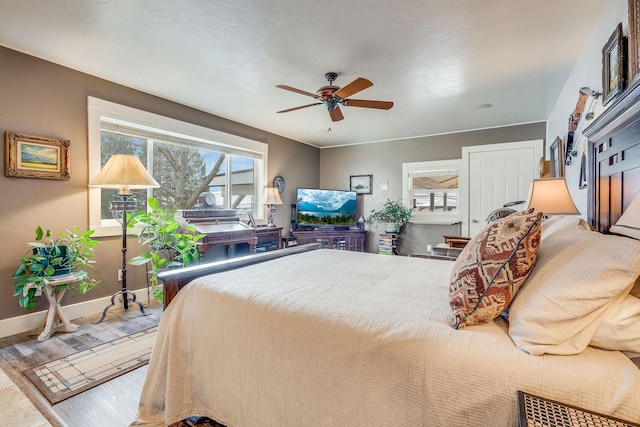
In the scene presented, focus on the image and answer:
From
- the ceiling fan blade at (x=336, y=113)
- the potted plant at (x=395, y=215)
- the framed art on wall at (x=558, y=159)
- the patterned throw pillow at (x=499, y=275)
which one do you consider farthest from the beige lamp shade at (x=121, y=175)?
the framed art on wall at (x=558, y=159)

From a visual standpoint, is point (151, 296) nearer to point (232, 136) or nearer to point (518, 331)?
point (232, 136)

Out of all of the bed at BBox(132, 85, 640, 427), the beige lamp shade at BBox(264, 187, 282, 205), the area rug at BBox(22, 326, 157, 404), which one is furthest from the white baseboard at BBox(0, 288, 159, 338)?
the beige lamp shade at BBox(264, 187, 282, 205)

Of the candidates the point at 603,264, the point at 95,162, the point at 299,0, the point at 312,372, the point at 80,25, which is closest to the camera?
the point at 603,264

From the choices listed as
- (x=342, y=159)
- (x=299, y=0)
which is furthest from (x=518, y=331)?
(x=342, y=159)

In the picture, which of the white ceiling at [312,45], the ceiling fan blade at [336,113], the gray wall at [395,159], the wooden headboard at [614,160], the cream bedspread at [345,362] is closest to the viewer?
the cream bedspread at [345,362]

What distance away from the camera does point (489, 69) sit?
9.18 ft

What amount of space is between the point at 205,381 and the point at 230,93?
120 inches

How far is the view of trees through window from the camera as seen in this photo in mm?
3379

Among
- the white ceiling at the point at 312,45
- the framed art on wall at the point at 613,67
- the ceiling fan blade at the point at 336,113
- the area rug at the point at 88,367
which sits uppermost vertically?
the white ceiling at the point at 312,45

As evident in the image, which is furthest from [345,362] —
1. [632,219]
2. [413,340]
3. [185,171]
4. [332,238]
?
[332,238]

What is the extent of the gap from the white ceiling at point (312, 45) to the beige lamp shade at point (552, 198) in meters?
1.16

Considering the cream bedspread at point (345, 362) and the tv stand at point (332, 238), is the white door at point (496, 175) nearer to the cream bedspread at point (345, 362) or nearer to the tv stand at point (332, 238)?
the tv stand at point (332, 238)

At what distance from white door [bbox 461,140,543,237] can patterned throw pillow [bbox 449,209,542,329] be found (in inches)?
163

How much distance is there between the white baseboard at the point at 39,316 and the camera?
2.54 metres
